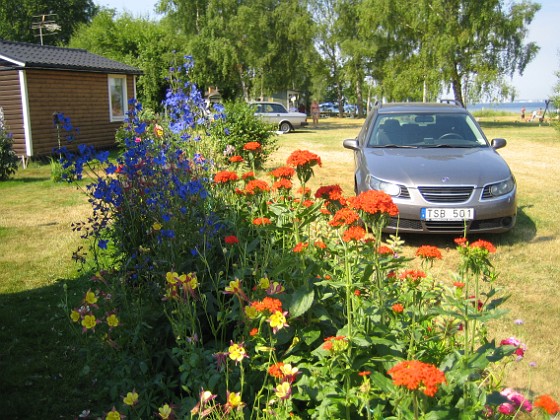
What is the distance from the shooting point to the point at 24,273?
5645 mm

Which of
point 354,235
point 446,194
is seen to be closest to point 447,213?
point 446,194

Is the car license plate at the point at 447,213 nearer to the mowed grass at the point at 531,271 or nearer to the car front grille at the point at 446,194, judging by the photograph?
the car front grille at the point at 446,194

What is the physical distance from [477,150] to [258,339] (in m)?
5.28

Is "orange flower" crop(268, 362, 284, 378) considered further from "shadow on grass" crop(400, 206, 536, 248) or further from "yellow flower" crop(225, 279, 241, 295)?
"shadow on grass" crop(400, 206, 536, 248)

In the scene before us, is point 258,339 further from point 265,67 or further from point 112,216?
point 265,67

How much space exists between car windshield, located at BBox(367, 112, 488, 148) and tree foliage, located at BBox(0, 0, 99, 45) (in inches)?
2060

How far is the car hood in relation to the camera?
6.11m

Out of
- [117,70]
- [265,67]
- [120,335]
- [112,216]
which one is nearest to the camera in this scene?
[120,335]

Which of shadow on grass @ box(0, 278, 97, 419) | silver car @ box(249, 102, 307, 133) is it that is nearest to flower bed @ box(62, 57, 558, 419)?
shadow on grass @ box(0, 278, 97, 419)

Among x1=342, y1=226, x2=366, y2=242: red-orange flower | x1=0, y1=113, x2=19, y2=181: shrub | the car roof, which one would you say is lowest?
x1=0, y1=113, x2=19, y2=181: shrub

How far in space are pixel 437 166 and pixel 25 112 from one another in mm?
12426

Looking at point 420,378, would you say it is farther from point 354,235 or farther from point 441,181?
point 441,181

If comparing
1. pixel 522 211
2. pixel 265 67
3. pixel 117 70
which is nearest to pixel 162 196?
pixel 522 211

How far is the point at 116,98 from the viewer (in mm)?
19750
